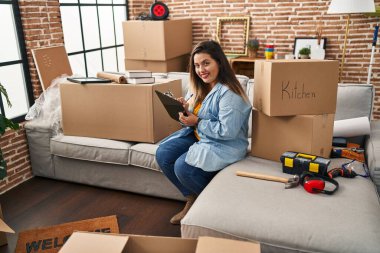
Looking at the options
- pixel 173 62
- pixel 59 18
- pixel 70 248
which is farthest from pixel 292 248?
pixel 173 62

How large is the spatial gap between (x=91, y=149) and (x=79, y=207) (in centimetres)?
43

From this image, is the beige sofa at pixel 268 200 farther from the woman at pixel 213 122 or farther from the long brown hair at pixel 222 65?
the long brown hair at pixel 222 65

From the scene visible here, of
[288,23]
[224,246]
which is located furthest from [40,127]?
[288,23]

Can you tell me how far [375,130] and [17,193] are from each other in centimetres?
270

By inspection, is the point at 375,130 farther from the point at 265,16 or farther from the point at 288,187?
the point at 265,16

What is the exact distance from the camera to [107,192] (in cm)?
274

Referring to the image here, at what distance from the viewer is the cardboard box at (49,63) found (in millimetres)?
3027

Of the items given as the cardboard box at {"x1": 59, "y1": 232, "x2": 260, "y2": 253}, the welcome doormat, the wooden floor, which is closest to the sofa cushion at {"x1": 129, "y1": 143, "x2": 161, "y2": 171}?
the wooden floor

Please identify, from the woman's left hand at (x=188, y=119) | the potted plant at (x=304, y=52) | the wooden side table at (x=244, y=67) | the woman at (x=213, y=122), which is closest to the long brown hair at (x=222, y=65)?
the woman at (x=213, y=122)

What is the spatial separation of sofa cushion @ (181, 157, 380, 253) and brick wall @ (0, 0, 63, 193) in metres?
1.81

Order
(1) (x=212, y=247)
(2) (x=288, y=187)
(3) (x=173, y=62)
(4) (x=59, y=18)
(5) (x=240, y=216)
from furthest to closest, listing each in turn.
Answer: (3) (x=173, y=62) < (4) (x=59, y=18) < (2) (x=288, y=187) < (5) (x=240, y=216) < (1) (x=212, y=247)

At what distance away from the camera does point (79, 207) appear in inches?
99.3

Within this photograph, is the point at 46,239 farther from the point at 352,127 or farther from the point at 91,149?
the point at 352,127

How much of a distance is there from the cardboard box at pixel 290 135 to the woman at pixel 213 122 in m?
0.09
